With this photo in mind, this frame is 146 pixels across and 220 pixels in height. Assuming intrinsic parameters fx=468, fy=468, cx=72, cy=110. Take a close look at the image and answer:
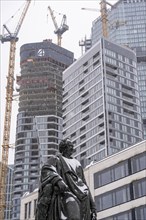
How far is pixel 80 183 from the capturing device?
11117 mm

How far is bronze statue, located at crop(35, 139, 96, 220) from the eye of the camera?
10406 mm

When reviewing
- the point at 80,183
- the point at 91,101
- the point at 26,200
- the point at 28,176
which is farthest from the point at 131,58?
the point at 80,183

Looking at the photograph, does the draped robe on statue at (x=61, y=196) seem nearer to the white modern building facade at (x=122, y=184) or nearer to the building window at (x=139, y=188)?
the white modern building facade at (x=122, y=184)

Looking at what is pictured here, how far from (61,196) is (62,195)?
0.11ft

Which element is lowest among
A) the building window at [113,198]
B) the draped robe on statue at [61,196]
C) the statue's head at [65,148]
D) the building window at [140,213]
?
the draped robe on statue at [61,196]

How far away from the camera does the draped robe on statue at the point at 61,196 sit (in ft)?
34.1

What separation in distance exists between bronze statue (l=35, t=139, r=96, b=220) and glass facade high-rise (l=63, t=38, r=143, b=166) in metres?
125

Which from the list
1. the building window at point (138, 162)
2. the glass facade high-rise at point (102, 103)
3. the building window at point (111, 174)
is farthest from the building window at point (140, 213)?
the glass facade high-rise at point (102, 103)

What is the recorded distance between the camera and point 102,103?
145 metres

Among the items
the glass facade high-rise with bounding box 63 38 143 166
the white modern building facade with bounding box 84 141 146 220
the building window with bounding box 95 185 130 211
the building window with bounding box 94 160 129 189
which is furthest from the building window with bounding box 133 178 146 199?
the glass facade high-rise with bounding box 63 38 143 166

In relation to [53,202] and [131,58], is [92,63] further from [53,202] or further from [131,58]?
[53,202]

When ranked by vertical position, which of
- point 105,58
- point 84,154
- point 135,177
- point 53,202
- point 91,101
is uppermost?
point 105,58

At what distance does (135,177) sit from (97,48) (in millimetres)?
103263

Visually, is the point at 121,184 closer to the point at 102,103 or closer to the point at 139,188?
the point at 139,188
